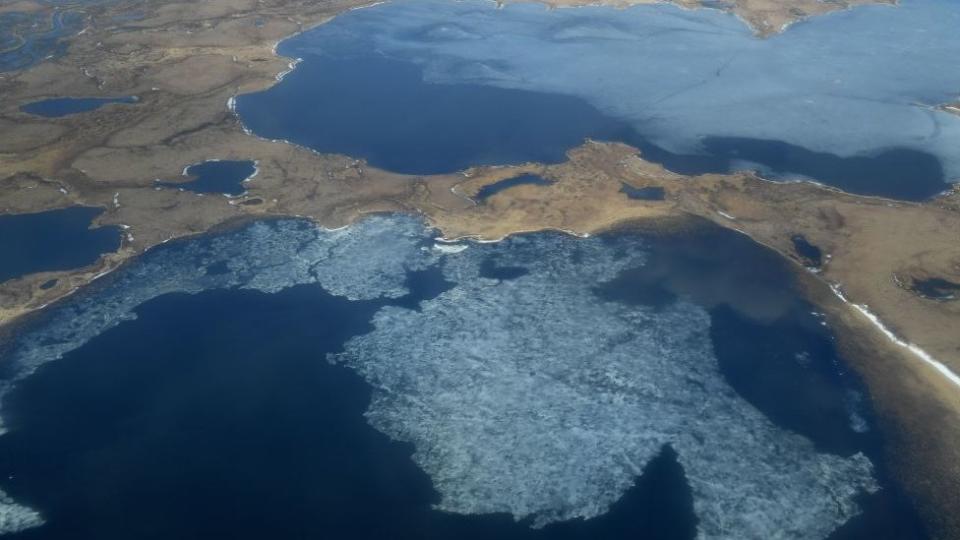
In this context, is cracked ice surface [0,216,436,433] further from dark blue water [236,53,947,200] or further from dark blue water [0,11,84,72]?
dark blue water [0,11,84,72]

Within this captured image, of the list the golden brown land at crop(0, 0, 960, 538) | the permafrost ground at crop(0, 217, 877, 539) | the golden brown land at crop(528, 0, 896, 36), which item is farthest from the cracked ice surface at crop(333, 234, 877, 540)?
the golden brown land at crop(528, 0, 896, 36)

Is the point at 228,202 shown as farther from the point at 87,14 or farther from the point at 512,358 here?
the point at 87,14

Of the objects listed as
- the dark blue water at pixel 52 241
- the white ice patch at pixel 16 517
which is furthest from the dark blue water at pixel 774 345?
the dark blue water at pixel 52 241

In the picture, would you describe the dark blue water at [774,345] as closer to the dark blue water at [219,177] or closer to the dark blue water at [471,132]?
the dark blue water at [471,132]

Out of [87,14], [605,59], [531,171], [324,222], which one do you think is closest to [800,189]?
[531,171]

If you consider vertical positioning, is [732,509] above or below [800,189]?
below

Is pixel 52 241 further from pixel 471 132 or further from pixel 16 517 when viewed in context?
pixel 471 132
